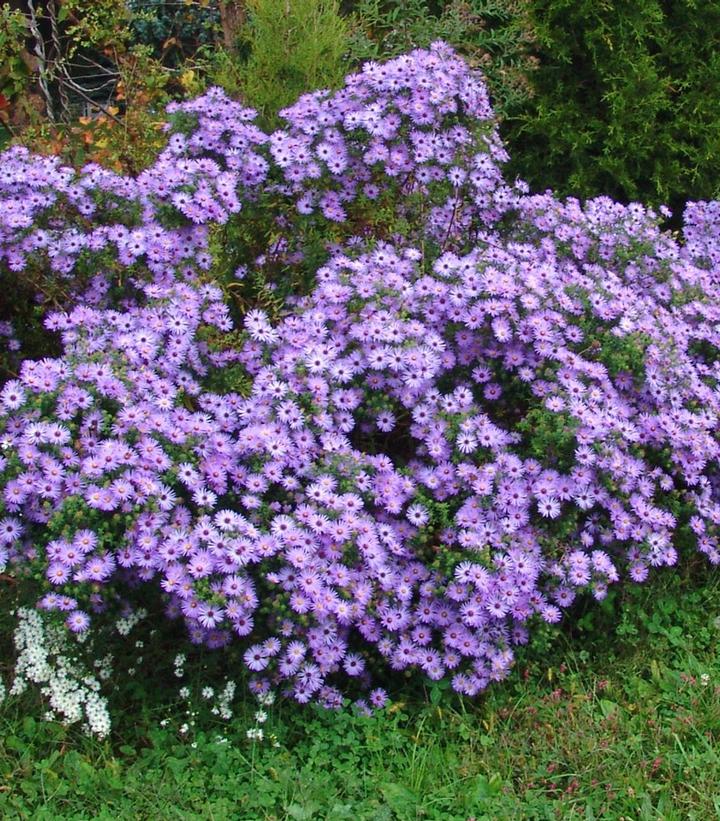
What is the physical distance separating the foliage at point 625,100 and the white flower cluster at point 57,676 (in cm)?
344

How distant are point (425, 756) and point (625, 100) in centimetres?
355

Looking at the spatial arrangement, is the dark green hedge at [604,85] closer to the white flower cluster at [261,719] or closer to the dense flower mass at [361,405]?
the dense flower mass at [361,405]

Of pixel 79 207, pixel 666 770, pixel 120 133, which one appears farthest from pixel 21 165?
pixel 666 770

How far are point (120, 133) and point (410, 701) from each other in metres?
3.19

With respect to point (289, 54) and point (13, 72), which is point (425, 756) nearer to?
point (289, 54)

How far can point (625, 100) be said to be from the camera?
5.00 meters

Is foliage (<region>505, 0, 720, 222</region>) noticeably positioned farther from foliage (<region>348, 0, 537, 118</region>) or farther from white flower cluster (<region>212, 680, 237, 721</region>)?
white flower cluster (<region>212, 680, 237, 721</region>)

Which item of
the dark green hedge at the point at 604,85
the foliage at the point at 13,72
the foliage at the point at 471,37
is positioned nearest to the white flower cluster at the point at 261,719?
the foliage at the point at 471,37

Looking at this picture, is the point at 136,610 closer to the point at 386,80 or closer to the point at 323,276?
the point at 323,276

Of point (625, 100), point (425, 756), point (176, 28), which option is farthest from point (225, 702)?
point (176, 28)

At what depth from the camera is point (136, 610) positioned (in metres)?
2.87

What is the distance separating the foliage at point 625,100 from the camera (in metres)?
5.02

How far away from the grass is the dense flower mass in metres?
0.14

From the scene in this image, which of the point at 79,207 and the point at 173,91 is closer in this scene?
the point at 79,207
